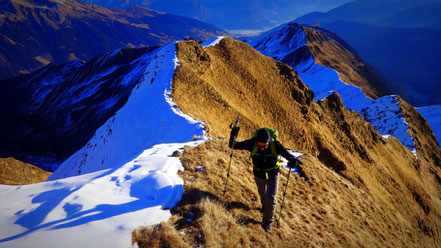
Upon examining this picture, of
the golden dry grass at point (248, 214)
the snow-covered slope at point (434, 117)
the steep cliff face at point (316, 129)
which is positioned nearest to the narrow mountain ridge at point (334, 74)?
the steep cliff face at point (316, 129)

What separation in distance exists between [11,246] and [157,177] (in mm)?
2937

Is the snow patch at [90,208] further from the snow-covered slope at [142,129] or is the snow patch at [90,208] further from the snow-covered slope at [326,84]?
the snow-covered slope at [326,84]

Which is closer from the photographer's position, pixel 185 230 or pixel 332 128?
pixel 185 230

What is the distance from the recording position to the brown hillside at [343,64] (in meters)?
86.1

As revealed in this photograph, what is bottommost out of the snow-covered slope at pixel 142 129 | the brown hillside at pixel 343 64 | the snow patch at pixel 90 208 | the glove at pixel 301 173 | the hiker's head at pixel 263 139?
the snow patch at pixel 90 208

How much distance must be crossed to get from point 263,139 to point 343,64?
11280 cm

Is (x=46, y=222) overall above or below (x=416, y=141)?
below

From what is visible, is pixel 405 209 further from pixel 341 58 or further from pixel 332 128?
pixel 341 58

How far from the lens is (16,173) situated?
21.6m

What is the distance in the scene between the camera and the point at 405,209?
1984 cm

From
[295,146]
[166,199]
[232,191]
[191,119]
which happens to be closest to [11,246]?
[166,199]

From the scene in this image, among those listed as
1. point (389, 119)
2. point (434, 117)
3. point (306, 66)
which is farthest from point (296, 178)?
point (434, 117)

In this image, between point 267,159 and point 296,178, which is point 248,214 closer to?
point 267,159

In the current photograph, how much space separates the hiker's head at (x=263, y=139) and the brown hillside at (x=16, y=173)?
23.4m
